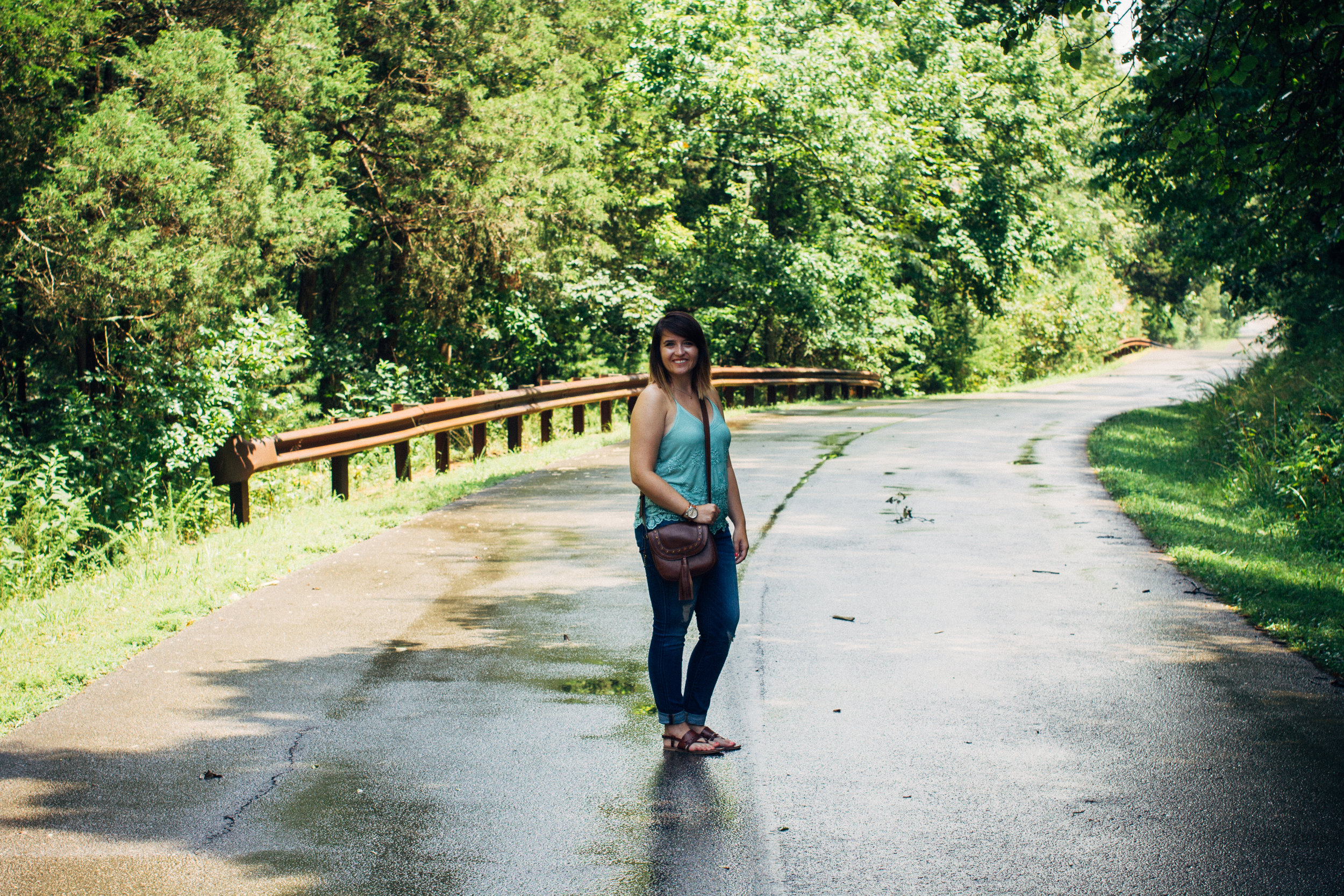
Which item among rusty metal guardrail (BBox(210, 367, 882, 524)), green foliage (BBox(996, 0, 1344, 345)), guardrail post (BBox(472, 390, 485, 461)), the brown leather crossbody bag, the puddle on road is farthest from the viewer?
guardrail post (BBox(472, 390, 485, 461))

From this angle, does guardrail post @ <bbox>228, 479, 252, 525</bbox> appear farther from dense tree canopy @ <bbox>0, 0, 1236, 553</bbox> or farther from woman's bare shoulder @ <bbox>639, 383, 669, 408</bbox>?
woman's bare shoulder @ <bbox>639, 383, 669, 408</bbox>

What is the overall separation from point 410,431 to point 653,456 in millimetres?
9056

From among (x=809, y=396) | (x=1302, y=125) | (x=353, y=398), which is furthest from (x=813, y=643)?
(x=809, y=396)

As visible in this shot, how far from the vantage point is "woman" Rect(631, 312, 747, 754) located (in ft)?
16.7

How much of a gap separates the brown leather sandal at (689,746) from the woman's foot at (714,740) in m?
0.01

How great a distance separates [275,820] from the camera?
447 cm

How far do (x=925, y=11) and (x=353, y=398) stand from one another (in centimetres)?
1834

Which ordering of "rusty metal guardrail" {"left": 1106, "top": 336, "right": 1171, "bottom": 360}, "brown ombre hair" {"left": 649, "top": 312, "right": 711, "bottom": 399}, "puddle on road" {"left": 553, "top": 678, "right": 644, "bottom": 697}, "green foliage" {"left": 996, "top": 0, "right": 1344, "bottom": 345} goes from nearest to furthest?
"brown ombre hair" {"left": 649, "top": 312, "right": 711, "bottom": 399}
"puddle on road" {"left": 553, "top": 678, "right": 644, "bottom": 697}
"green foliage" {"left": 996, "top": 0, "right": 1344, "bottom": 345}
"rusty metal guardrail" {"left": 1106, "top": 336, "right": 1171, "bottom": 360}

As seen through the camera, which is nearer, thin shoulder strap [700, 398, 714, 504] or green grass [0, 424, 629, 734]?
thin shoulder strap [700, 398, 714, 504]

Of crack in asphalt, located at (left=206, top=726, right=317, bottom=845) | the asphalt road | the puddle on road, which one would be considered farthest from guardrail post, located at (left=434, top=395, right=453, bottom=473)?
crack in asphalt, located at (left=206, top=726, right=317, bottom=845)

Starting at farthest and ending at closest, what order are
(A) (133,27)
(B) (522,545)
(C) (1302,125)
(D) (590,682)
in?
(A) (133,27) → (B) (522,545) → (C) (1302,125) → (D) (590,682)

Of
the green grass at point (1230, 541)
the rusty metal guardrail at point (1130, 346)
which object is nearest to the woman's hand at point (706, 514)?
the green grass at point (1230, 541)

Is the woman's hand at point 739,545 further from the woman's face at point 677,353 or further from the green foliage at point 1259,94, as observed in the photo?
the green foliage at point 1259,94

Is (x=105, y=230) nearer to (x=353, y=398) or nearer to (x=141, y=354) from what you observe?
(x=141, y=354)
